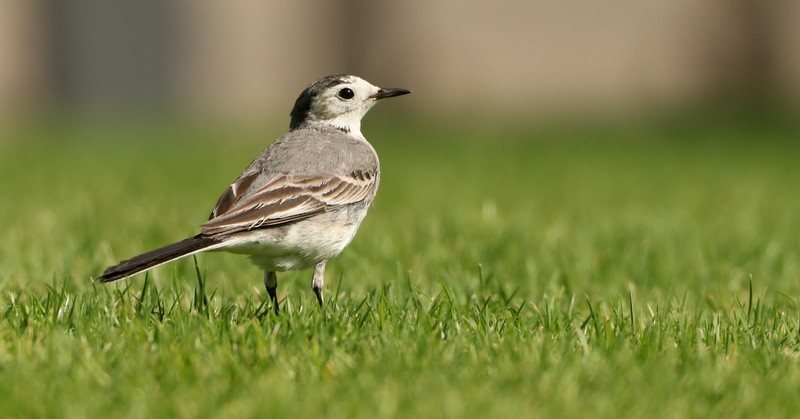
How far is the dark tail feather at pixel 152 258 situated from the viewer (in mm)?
5109

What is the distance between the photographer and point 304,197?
19.8 feet

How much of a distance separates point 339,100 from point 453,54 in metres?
21.6

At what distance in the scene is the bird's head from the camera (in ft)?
22.5

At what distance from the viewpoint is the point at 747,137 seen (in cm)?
2088

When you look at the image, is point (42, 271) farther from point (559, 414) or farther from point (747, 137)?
point (747, 137)

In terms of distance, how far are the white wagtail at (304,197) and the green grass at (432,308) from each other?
0.25 metres

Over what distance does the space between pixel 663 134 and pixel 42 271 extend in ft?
52.9

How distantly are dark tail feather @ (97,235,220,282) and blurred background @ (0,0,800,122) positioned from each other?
19.7m

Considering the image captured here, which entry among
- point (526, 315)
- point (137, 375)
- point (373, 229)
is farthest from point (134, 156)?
point (137, 375)

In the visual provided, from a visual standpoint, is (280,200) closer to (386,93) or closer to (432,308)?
(432,308)

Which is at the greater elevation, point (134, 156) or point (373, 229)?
point (373, 229)

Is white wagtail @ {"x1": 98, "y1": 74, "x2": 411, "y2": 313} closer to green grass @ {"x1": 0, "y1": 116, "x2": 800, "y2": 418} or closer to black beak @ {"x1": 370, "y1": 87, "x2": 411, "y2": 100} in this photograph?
black beak @ {"x1": 370, "y1": 87, "x2": 411, "y2": 100}

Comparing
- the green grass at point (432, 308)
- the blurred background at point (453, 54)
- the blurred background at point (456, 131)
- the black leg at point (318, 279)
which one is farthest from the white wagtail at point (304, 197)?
the blurred background at point (453, 54)

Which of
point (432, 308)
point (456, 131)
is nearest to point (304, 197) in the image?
point (432, 308)
